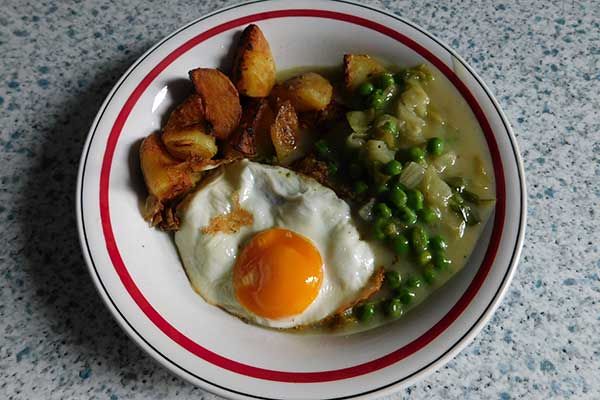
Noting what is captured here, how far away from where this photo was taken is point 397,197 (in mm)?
2805

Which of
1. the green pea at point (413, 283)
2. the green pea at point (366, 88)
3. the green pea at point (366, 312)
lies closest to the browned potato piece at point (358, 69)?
the green pea at point (366, 88)

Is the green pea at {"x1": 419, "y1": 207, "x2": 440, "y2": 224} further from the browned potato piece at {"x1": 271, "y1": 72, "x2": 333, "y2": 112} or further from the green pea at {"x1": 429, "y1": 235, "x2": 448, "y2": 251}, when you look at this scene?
the browned potato piece at {"x1": 271, "y1": 72, "x2": 333, "y2": 112}

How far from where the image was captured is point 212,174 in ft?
9.39

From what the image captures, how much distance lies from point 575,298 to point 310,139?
1603 millimetres

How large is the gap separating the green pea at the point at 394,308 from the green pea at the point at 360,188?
0.59 m

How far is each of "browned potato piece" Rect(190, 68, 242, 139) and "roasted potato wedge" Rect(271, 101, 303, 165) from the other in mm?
212

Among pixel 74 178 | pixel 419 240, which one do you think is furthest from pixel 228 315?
pixel 74 178

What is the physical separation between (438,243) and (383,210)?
31cm

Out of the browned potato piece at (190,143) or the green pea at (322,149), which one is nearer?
the browned potato piece at (190,143)

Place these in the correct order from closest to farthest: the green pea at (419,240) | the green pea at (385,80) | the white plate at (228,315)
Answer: the white plate at (228,315)
the green pea at (419,240)
the green pea at (385,80)

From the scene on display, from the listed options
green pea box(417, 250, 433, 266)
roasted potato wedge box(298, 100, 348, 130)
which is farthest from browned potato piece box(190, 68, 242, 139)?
green pea box(417, 250, 433, 266)

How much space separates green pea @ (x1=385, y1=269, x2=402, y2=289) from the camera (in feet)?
8.98

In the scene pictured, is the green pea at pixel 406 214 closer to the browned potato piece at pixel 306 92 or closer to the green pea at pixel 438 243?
the green pea at pixel 438 243

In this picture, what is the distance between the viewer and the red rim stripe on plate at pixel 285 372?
92.0 inches
